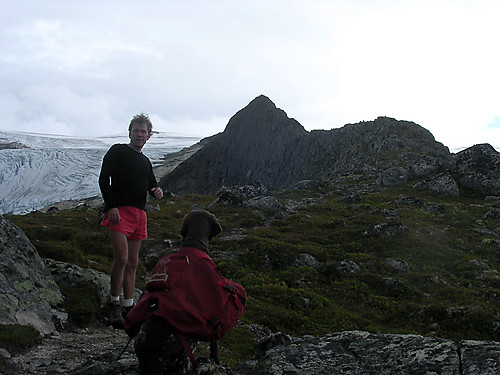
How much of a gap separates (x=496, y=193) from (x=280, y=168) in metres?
44.4

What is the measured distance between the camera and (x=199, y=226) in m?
5.80

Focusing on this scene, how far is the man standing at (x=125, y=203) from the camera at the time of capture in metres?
7.30

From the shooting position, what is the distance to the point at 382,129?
187 feet

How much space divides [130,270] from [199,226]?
289 centimetres

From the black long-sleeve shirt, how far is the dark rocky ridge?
3578cm

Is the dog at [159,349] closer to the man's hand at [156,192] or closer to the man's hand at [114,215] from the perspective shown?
the man's hand at [114,215]

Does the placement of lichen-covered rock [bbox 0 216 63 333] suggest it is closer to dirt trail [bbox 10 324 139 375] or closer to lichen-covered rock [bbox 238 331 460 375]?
dirt trail [bbox 10 324 139 375]

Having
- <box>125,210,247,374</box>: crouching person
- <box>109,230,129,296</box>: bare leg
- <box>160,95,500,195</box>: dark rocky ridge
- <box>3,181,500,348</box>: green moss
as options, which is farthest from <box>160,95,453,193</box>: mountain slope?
<box>125,210,247,374</box>: crouching person

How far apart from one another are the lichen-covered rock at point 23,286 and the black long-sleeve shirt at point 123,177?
255 cm

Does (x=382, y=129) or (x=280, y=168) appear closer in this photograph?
(x=382, y=129)

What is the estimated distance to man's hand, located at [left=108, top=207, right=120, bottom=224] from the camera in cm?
714

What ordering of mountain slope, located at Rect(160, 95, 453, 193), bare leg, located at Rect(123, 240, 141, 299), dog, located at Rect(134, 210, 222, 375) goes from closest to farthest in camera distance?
dog, located at Rect(134, 210, 222, 375)
bare leg, located at Rect(123, 240, 141, 299)
mountain slope, located at Rect(160, 95, 453, 193)

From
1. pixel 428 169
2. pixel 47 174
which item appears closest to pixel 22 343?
pixel 428 169

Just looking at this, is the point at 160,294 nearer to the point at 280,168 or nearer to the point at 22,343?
the point at 22,343
